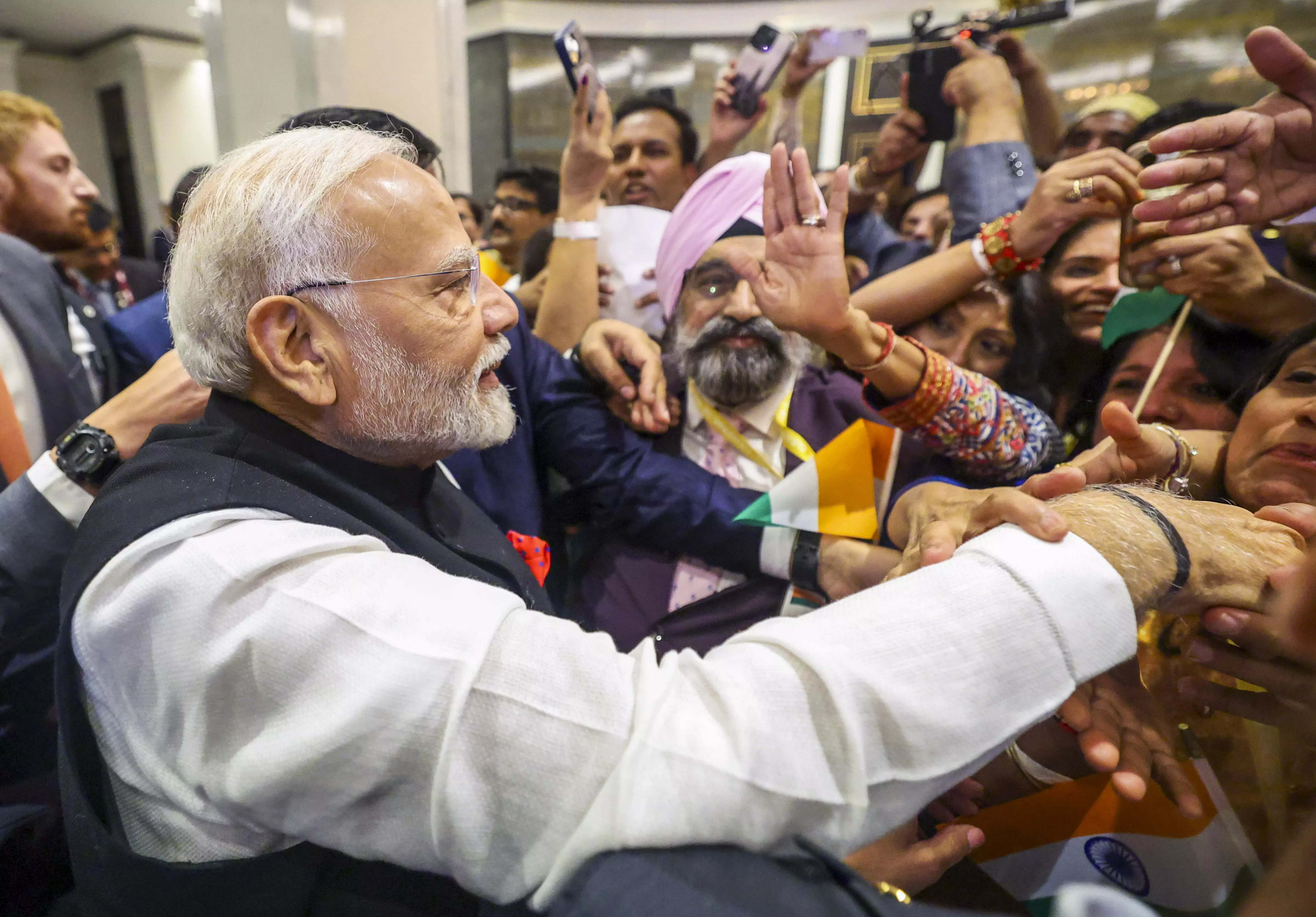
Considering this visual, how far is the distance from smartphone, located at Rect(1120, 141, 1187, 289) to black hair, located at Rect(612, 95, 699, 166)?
2.14 m

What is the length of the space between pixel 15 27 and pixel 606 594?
1190 cm

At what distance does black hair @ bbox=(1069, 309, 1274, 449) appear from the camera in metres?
1.23

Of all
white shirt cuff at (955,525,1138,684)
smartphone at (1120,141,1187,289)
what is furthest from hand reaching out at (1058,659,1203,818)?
smartphone at (1120,141,1187,289)

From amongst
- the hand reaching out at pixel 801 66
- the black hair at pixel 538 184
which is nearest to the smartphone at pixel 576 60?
the hand reaching out at pixel 801 66

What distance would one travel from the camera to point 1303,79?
1188 millimetres

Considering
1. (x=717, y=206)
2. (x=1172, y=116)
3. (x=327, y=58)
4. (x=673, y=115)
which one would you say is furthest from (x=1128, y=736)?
(x=327, y=58)

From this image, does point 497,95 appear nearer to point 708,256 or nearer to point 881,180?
point 881,180

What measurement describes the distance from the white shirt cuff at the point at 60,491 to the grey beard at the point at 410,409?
0.56 meters

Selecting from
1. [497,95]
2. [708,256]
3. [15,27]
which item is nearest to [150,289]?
[497,95]

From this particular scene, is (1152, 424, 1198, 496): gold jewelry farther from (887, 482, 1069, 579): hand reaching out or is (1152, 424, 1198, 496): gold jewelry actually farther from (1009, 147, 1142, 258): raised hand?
(1009, 147, 1142, 258): raised hand

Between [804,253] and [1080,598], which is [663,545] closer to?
[804,253]

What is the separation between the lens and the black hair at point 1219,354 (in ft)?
4.03

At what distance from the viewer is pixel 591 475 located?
1.86 m

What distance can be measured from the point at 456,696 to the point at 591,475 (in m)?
1.13
